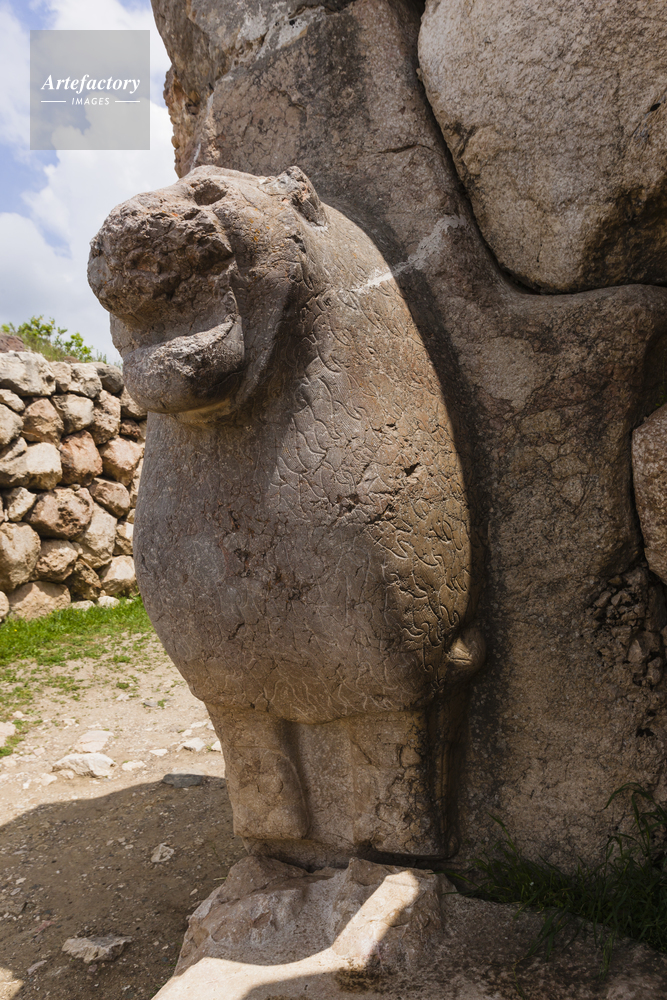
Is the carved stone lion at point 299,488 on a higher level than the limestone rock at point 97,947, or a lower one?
higher

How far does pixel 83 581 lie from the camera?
6.02m

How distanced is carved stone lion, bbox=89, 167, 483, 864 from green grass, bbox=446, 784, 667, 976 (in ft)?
0.43

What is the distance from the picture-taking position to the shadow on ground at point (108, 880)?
1988 millimetres

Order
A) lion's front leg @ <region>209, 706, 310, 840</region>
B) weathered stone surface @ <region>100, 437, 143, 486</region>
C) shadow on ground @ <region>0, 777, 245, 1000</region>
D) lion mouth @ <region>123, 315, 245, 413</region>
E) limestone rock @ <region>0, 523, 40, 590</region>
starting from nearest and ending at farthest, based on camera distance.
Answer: lion mouth @ <region>123, 315, 245, 413</region>, lion's front leg @ <region>209, 706, 310, 840</region>, shadow on ground @ <region>0, 777, 245, 1000</region>, limestone rock @ <region>0, 523, 40, 590</region>, weathered stone surface @ <region>100, 437, 143, 486</region>

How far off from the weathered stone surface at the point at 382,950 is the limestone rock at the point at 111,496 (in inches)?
200

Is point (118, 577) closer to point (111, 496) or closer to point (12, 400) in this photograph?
point (111, 496)

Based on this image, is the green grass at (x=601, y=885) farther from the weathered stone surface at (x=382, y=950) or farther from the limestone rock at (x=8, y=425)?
the limestone rock at (x=8, y=425)

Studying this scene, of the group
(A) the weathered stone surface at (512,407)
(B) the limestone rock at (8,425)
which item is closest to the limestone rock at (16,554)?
(B) the limestone rock at (8,425)

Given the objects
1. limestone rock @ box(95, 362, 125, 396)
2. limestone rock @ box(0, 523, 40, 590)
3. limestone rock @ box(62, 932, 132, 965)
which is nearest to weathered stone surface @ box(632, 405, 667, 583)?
limestone rock @ box(62, 932, 132, 965)

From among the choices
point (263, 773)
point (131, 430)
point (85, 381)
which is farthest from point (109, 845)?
point (131, 430)

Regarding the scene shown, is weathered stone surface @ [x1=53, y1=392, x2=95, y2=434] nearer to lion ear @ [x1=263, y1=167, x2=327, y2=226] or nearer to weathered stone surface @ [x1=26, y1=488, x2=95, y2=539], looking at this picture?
weathered stone surface @ [x1=26, y1=488, x2=95, y2=539]

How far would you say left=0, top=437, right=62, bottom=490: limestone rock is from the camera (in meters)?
5.49

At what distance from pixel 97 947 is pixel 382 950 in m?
1.04

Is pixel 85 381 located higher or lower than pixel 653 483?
higher
